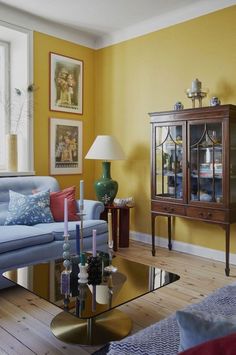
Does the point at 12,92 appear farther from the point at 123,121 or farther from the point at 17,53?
the point at 123,121

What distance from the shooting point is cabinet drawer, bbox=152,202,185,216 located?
3.37m

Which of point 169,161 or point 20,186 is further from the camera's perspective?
point 169,161

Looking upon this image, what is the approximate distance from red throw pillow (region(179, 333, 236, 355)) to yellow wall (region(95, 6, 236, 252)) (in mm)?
2848

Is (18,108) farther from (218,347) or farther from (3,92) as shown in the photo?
(218,347)

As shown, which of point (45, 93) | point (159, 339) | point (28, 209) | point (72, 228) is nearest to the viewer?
point (159, 339)

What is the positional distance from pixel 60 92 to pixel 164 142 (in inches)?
62.4

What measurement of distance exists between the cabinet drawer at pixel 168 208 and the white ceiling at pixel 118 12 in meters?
2.07

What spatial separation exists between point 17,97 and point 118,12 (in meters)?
1.54

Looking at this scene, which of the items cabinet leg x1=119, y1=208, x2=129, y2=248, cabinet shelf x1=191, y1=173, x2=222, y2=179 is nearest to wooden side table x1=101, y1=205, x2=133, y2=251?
cabinet leg x1=119, y1=208, x2=129, y2=248

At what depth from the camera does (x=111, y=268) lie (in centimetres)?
211

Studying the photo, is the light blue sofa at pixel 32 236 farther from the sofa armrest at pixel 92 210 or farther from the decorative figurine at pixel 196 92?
the decorative figurine at pixel 196 92

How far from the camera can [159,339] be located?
982 mm

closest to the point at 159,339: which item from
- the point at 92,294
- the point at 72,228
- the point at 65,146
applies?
the point at 92,294

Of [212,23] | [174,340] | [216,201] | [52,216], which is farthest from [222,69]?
[174,340]
